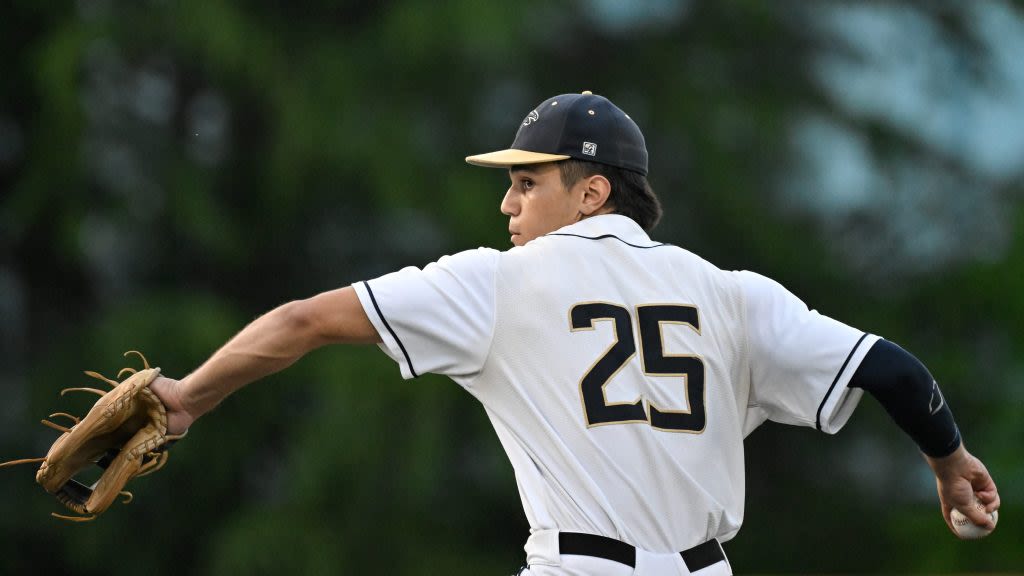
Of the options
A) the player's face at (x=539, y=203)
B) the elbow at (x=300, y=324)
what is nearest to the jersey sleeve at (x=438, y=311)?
the elbow at (x=300, y=324)

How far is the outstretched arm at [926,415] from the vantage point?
11.2 feet

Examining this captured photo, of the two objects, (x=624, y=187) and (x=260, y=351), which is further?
(x=624, y=187)

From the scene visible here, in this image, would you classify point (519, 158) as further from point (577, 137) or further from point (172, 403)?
point (172, 403)

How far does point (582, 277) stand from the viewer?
11.0 feet

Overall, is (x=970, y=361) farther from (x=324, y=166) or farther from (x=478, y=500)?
(x=324, y=166)

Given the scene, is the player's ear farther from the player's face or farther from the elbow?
the elbow

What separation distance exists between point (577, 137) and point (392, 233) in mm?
9311

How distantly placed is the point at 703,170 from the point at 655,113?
66 cm

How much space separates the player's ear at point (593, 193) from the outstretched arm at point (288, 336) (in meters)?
0.68

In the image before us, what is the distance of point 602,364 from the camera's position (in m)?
3.30

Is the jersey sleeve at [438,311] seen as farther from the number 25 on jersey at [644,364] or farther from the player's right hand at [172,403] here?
the player's right hand at [172,403]

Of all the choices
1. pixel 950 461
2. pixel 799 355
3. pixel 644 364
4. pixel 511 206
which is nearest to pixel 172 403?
pixel 511 206

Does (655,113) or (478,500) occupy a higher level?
(655,113)

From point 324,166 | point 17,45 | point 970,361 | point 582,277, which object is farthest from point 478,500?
point 582,277
